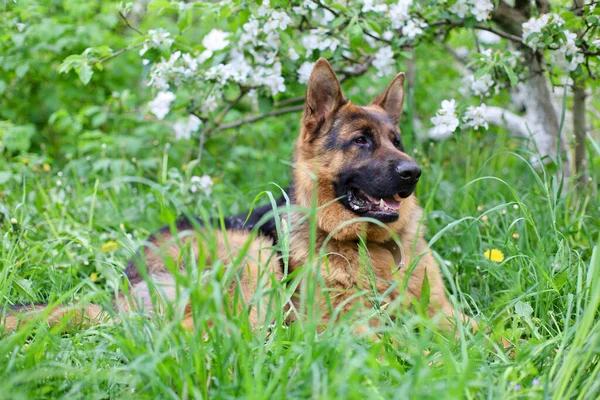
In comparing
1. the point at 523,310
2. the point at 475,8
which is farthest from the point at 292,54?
the point at 523,310

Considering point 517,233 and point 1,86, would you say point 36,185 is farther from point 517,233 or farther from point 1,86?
point 517,233

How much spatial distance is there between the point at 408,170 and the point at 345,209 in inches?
18.4

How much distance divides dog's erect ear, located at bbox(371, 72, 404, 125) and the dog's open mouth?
75 cm

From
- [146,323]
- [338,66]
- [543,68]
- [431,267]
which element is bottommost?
[431,267]

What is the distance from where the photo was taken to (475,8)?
359cm

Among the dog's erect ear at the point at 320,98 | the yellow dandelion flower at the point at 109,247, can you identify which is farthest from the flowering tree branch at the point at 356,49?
the yellow dandelion flower at the point at 109,247

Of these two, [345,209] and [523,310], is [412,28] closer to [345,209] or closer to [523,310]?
[345,209]

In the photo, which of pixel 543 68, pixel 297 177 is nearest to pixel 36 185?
pixel 297 177

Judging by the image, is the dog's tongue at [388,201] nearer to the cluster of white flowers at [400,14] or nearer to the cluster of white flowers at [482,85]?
the cluster of white flowers at [482,85]

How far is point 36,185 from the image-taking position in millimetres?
4684

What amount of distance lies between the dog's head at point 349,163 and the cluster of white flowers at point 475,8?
0.85 metres

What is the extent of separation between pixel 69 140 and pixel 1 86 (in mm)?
1131

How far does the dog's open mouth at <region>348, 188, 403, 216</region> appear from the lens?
3.19 m

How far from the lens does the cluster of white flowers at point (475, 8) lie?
354 centimetres
